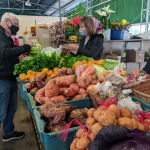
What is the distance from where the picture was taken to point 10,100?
2.38 metres

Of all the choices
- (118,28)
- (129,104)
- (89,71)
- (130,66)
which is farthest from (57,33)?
(129,104)

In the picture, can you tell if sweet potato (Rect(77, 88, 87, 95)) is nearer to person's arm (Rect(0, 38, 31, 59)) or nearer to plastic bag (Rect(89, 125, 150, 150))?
plastic bag (Rect(89, 125, 150, 150))

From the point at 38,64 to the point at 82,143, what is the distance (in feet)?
5.34

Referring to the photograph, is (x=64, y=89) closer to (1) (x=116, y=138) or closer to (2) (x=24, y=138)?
(1) (x=116, y=138)

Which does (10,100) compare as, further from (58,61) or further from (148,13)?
(148,13)

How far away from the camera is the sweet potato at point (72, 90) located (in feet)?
4.33

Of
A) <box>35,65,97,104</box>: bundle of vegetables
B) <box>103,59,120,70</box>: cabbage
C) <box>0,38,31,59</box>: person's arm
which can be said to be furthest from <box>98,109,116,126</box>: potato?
<box>0,38,31,59</box>: person's arm

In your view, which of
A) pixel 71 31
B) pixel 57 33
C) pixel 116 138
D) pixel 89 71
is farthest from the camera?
pixel 71 31

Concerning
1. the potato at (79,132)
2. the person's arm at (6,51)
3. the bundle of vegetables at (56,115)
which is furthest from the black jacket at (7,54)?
the potato at (79,132)

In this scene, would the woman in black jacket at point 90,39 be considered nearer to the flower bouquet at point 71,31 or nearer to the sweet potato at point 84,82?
the flower bouquet at point 71,31

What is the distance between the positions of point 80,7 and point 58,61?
6.10 ft

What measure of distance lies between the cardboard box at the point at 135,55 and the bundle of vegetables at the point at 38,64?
2.49 metres

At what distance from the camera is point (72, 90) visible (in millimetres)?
1339

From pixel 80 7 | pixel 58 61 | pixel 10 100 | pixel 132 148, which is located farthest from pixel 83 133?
pixel 80 7
